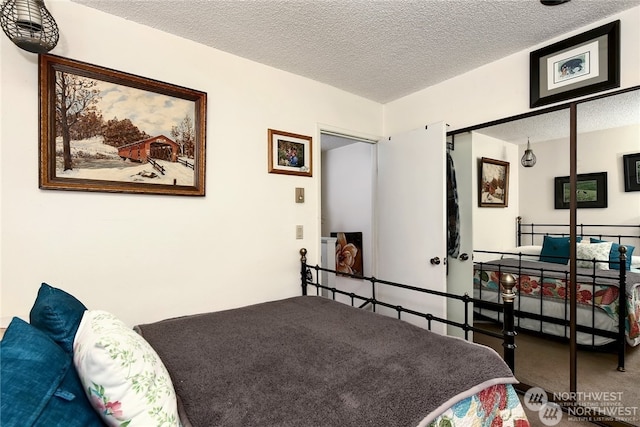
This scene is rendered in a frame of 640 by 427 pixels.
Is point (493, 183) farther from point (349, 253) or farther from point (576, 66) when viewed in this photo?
point (349, 253)

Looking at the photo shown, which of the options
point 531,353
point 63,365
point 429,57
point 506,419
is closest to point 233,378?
point 63,365

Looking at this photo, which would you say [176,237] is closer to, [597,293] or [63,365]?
[63,365]

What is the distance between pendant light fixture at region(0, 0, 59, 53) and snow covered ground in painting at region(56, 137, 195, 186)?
0.46 m

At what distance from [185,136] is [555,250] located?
101 inches

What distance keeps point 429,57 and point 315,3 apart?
1028mm

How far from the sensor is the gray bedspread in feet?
3.27

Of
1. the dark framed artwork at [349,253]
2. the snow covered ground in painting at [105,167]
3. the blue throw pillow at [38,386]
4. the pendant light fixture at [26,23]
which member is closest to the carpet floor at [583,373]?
the dark framed artwork at [349,253]

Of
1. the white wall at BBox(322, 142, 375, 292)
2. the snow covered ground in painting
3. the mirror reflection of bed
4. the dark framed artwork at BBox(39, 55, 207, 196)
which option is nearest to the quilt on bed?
the mirror reflection of bed

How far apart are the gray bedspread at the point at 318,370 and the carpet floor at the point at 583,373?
1180mm

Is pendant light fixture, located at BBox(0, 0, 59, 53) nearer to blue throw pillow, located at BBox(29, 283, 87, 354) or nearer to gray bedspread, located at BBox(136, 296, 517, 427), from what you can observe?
blue throw pillow, located at BBox(29, 283, 87, 354)

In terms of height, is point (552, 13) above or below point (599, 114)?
above

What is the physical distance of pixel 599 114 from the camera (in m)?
1.94

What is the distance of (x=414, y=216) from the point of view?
2789 millimetres

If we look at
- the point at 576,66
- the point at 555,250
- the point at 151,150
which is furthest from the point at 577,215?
the point at 151,150
